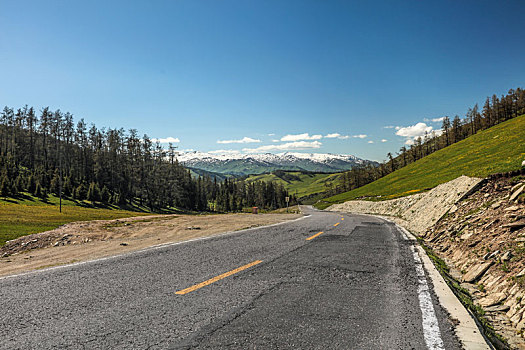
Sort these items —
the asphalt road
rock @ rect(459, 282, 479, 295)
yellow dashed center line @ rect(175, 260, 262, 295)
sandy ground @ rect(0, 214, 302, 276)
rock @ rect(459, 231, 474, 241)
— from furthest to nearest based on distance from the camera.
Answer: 1. rock @ rect(459, 231, 474, 241)
2. sandy ground @ rect(0, 214, 302, 276)
3. rock @ rect(459, 282, 479, 295)
4. yellow dashed center line @ rect(175, 260, 262, 295)
5. the asphalt road

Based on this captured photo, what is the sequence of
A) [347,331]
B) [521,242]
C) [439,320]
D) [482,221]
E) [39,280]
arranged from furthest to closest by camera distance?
[482,221], [521,242], [39,280], [439,320], [347,331]

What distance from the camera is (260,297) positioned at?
14.6 feet

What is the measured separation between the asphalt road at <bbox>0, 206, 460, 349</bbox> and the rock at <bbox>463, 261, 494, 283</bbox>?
1099 millimetres

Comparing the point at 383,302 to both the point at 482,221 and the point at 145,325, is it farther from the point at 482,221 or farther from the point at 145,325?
the point at 482,221

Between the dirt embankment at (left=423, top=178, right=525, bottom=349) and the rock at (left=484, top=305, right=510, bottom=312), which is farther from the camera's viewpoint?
the rock at (left=484, top=305, right=510, bottom=312)

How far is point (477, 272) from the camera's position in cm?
616

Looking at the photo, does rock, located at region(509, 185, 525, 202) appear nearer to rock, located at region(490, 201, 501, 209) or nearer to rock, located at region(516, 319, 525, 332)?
rock, located at region(490, 201, 501, 209)

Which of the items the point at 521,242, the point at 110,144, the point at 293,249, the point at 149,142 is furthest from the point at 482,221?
the point at 110,144

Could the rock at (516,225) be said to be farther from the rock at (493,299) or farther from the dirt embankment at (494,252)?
the rock at (493,299)

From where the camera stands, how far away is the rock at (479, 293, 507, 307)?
471 centimetres

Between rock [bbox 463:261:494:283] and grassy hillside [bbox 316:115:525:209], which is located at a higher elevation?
grassy hillside [bbox 316:115:525:209]

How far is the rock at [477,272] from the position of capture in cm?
606

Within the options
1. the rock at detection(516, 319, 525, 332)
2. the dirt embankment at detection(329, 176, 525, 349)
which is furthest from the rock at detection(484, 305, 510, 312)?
the rock at detection(516, 319, 525, 332)

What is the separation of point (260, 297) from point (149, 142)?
84.6 metres
